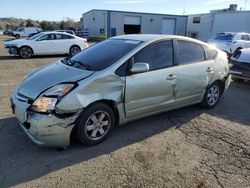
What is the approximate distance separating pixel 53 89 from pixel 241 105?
470cm

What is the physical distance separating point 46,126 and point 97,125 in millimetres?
787

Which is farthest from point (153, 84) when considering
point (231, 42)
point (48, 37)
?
point (231, 42)

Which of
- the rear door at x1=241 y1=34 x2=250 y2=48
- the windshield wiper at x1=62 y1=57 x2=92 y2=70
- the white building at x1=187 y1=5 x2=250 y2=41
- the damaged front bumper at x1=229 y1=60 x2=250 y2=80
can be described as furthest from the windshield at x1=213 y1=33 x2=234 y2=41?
the white building at x1=187 y1=5 x2=250 y2=41

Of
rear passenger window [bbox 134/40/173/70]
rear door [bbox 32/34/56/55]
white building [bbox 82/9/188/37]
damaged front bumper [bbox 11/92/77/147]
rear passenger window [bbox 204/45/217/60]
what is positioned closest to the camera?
damaged front bumper [bbox 11/92/77/147]

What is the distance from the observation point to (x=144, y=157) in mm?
3631

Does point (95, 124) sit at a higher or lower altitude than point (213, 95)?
higher

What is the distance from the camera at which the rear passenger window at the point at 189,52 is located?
484 cm

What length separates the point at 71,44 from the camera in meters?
15.2

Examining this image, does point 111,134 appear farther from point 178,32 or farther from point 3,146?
point 178,32

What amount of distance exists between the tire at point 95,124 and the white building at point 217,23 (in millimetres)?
32615

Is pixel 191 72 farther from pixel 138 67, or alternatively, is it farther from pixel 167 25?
pixel 167 25

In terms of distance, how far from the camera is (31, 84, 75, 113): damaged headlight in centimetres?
338

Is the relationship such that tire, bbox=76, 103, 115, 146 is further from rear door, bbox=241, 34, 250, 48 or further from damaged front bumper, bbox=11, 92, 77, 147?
rear door, bbox=241, 34, 250, 48

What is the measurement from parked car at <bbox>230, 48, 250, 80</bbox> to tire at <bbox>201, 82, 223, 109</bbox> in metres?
2.31
